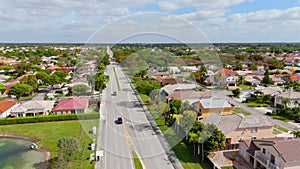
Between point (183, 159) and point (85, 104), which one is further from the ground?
point (85, 104)

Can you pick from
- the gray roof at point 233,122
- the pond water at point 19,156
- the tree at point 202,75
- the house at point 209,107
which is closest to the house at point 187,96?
the house at point 209,107

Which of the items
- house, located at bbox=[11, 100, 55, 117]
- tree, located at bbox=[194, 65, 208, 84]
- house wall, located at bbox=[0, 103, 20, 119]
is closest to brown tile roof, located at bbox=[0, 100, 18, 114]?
house wall, located at bbox=[0, 103, 20, 119]

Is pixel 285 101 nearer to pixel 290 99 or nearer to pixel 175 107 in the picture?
pixel 290 99

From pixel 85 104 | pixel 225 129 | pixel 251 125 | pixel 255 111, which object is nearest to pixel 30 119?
pixel 85 104

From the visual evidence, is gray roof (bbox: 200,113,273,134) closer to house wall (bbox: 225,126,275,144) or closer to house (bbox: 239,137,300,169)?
house wall (bbox: 225,126,275,144)

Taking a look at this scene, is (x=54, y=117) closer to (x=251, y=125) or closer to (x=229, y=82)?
(x=251, y=125)

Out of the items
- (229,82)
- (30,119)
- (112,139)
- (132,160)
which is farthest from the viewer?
(229,82)
